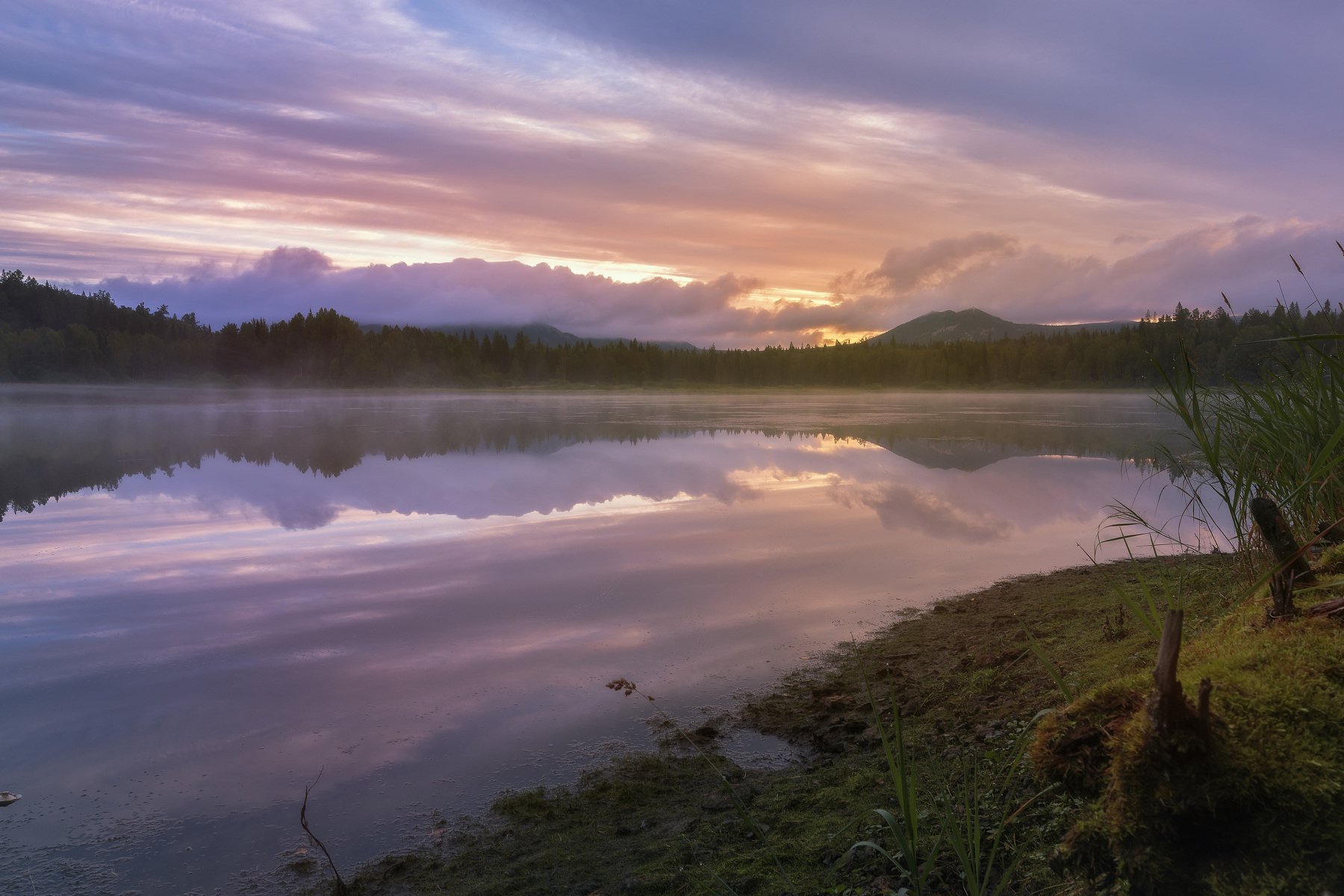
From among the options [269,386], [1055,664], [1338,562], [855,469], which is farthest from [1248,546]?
[269,386]

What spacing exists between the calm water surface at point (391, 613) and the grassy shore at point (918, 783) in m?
0.39

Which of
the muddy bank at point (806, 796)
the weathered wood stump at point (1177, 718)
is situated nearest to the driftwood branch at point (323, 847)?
the muddy bank at point (806, 796)

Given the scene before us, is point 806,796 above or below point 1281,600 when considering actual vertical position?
below

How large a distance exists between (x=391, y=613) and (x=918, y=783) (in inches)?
231

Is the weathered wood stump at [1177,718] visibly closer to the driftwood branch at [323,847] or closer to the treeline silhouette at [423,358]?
the driftwood branch at [323,847]

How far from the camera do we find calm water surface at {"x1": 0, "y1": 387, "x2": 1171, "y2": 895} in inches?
186

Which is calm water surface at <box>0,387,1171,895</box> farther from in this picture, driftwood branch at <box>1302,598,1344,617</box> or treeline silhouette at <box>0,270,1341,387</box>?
treeline silhouette at <box>0,270,1341,387</box>

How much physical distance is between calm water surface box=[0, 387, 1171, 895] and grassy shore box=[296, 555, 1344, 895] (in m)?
0.39

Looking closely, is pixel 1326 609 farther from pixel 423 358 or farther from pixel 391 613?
pixel 423 358

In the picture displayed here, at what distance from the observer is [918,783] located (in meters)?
3.86

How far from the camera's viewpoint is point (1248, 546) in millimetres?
4613

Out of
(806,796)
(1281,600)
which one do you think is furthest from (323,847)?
(1281,600)

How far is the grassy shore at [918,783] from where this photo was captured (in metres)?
2.47

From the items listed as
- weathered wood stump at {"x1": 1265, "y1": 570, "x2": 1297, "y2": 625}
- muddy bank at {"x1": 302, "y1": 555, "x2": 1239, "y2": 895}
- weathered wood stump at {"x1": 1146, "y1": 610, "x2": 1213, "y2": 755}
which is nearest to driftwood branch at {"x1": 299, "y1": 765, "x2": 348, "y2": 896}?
muddy bank at {"x1": 302, "y1": 555, "x2": 1239, "y2": 895}
